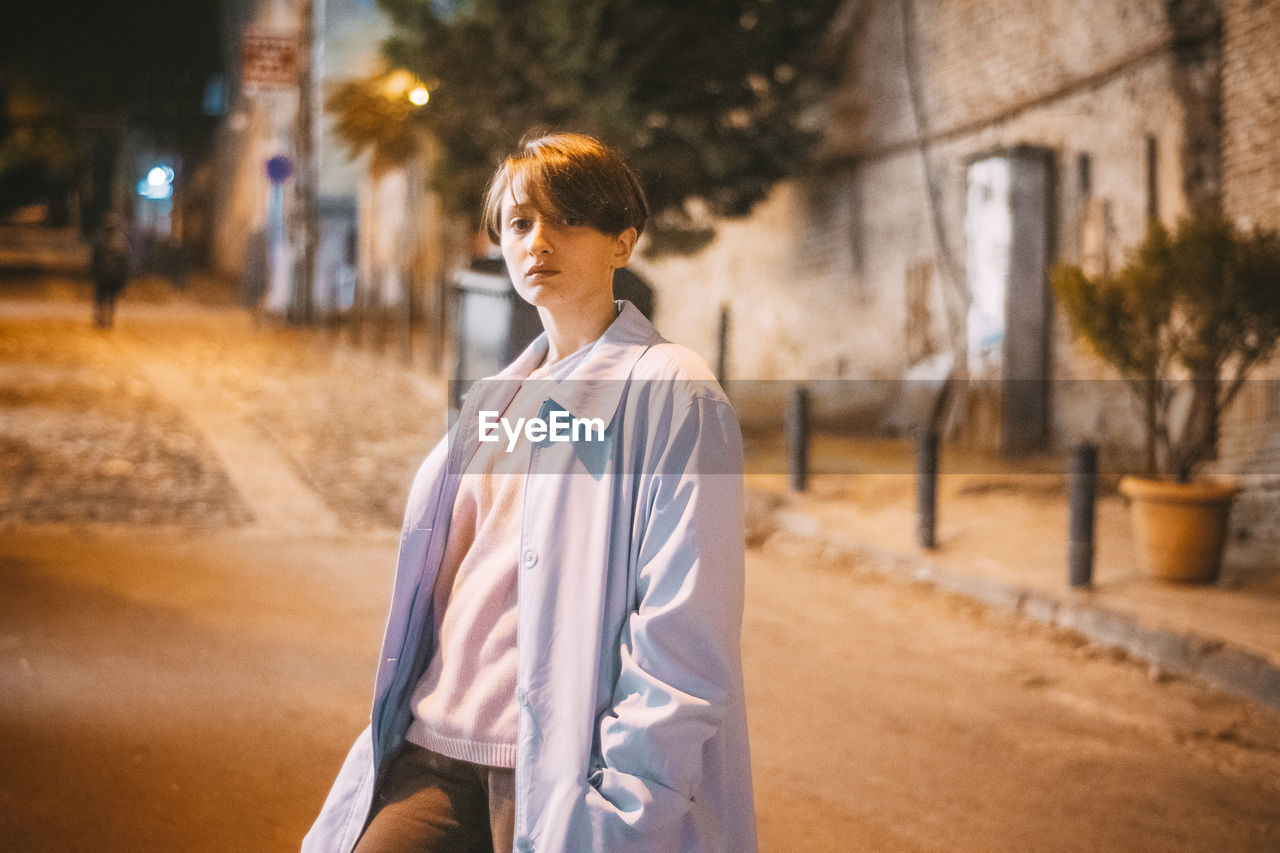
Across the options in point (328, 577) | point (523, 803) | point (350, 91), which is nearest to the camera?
point (523, 803)

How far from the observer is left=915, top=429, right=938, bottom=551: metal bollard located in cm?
794

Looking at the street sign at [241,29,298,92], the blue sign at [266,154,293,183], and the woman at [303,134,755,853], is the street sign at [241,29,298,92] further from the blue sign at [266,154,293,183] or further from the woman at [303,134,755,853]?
the woman at [303,134,755,853]

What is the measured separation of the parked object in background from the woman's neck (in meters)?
19.4

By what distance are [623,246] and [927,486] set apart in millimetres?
6386

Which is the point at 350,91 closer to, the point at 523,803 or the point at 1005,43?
the point at 1005,43

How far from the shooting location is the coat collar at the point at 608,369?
1.78 meters

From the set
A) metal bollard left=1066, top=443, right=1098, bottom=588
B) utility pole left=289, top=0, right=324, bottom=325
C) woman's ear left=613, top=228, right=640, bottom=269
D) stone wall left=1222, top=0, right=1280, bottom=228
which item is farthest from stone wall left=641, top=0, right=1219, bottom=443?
woman's ear left=613, top=228, right=640, bottom=269

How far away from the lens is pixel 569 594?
171cm

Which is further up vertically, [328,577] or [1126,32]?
[1126,32]

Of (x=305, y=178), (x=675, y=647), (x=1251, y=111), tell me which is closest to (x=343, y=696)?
(x=675, y=647)

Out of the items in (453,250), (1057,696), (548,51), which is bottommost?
(1057,696)

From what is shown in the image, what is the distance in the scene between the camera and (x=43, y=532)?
7703 millimetres

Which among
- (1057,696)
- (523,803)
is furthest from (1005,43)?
(523,803)

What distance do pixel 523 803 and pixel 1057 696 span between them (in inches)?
169
